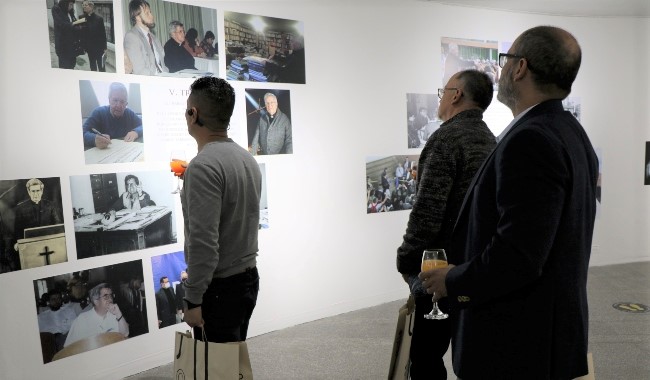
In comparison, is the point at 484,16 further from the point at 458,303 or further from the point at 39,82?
the point at 458,303

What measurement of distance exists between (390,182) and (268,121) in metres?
1.58

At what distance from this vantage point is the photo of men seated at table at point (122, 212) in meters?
3.63

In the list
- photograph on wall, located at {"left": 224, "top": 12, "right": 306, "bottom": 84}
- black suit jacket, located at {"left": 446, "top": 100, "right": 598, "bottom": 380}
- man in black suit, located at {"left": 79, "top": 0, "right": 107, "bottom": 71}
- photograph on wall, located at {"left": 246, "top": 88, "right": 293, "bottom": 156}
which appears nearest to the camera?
black suit jacket, located at {"left": 446, "top": 100, "right": 598, "bottom": 380}

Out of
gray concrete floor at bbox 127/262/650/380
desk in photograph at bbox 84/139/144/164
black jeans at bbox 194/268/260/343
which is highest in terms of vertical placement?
desk in photograph at bbox 84/139/144/164

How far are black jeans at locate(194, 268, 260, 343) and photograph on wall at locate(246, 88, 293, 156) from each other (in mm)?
2180

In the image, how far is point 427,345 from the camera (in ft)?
9.00

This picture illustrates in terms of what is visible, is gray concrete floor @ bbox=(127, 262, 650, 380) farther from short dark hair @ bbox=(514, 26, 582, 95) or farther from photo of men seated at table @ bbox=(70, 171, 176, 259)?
short dark hair @ bbox=(514, 26, 582, 95)

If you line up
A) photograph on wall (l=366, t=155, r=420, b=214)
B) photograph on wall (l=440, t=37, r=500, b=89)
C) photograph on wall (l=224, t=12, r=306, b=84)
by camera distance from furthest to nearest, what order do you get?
photograph on wall (l=440, t=37, r=500, b=89)
photograph on wall (l=366, t=155, r=420, b=214)
photograph on wall (l=224, t=12, r=306, b=84)

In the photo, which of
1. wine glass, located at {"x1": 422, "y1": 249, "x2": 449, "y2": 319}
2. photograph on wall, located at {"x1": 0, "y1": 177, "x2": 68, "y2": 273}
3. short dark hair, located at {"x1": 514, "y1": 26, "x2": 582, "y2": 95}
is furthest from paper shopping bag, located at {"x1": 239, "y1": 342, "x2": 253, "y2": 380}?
photograph on wall, located at {"x1": 0, "y1": 177, "x2": 68, "y2": 273}

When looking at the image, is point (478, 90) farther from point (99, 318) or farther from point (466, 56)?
point (466, 56)

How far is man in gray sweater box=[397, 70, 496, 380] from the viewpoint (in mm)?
2572

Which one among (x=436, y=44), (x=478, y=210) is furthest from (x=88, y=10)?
(x=436, y=44)

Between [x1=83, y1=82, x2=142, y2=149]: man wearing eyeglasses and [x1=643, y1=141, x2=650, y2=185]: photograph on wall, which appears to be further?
[x1=643, y1=141, x2=650, y2=185]: photograph on wall

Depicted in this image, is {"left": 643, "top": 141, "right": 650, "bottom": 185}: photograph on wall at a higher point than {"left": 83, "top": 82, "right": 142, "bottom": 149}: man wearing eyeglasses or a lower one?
lower
